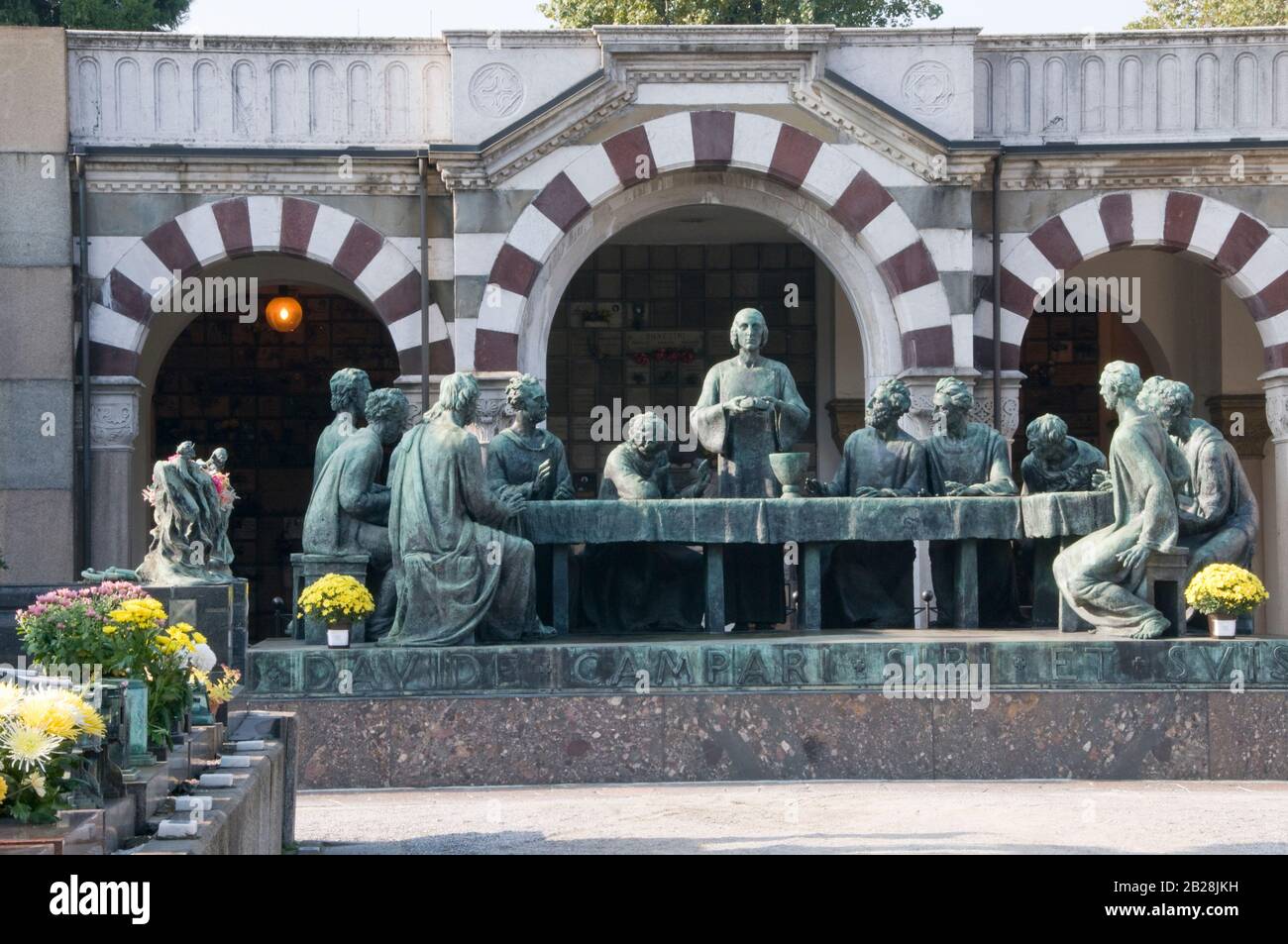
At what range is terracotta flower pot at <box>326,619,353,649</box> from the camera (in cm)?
1162

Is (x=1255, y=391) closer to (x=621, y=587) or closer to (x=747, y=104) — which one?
(x=747, y=104)

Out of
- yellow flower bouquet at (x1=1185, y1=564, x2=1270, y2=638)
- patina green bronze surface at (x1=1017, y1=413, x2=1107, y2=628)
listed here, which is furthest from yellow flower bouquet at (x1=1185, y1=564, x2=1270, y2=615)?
patina green bronze surface at (x1=1017, y1=413, x2=1107, y2=628)

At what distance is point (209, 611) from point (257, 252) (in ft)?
19.6

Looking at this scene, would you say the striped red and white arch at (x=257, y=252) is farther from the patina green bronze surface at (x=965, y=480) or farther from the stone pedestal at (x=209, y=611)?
the stone pedestal at (x=209, y=611)

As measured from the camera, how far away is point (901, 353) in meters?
17.0

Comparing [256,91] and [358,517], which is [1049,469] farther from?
[256,91]

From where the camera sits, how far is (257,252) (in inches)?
677

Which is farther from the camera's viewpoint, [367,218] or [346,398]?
[367,218]

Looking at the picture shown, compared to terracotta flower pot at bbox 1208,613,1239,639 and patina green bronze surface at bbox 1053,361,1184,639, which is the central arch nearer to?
patina green bronze surface at bbox 1053,361,1184,639

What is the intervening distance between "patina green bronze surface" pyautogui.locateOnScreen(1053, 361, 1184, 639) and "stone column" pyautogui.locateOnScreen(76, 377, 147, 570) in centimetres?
812

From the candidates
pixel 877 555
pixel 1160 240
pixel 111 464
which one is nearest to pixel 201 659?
pixel 877 555

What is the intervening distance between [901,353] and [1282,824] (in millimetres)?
7910

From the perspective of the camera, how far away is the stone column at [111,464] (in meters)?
16.7
